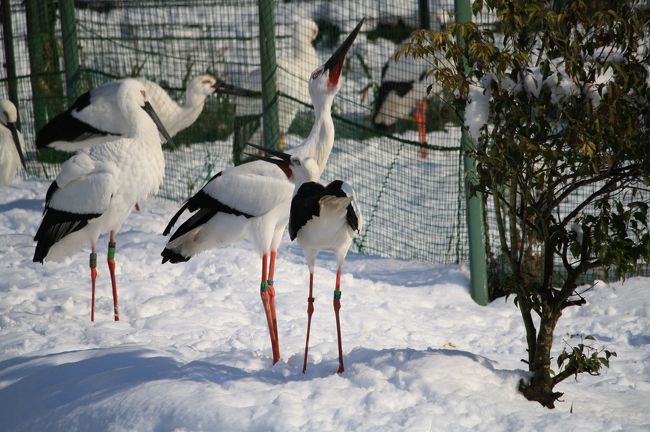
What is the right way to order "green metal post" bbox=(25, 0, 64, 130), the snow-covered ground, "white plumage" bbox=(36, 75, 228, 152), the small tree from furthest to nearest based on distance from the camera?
"green metal post" bbox=(25, 0, 64, 130)
"white plumage" bbox=(36, 75, 228, 152)
the snow-covered ground
the small tree

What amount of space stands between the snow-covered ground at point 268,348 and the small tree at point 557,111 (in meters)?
0.44

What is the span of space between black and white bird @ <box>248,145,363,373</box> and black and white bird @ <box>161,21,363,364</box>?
0.45 meters

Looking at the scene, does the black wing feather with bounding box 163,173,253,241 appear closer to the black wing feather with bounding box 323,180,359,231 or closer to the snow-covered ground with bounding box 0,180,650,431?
the snow-covered ground with bounding box 0,180,650,431

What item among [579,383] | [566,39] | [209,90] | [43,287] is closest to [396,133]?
[209,90]

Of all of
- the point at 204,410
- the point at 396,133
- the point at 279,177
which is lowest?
A: the point at 396,133

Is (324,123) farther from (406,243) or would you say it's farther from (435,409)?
(406,243)

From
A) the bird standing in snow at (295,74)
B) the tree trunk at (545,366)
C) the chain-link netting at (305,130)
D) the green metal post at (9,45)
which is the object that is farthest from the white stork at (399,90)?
the tree trunk at (545,366)

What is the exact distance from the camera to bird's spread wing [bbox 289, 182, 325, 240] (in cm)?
405

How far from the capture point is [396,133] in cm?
1241

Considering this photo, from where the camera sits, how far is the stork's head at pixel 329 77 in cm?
513

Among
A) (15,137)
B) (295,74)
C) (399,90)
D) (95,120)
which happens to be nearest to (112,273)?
(95,120)

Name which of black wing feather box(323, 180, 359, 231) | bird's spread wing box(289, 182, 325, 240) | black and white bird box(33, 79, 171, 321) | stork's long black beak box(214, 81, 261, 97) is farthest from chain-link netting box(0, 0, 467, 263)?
bird's spread wing box(289, 182, 325, 240)

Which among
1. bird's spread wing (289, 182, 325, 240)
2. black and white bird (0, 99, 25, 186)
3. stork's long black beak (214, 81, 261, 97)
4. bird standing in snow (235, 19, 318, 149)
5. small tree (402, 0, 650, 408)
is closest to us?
small tree (402, 0, 650, 408)

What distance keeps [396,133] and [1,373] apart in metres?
8.57
